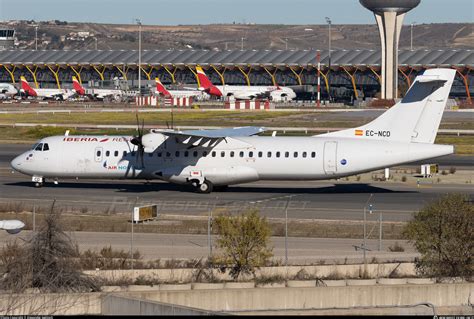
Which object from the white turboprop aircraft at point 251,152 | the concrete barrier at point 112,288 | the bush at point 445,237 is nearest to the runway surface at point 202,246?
Answer: the bush at point 445,237

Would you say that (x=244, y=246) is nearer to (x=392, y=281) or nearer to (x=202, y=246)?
(x=392, y=281)

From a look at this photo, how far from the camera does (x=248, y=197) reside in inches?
2218

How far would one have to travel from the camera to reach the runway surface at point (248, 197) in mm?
50688

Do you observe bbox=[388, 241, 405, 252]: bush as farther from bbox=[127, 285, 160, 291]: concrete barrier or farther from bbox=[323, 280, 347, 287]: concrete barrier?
bbox=[127, 285, 160, 291]: concrete barrier

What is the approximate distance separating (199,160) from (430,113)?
12.9 m

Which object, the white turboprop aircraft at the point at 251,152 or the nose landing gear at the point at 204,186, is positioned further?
the nose landing gear at the point at 204,186

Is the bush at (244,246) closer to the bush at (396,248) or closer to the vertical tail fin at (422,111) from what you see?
the bush at (396,248)

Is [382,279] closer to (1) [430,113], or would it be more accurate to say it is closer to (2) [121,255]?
(2) [121,255]

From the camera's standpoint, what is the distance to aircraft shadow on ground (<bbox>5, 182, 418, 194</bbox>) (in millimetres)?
58938

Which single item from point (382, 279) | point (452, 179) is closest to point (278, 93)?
point (452, 179)

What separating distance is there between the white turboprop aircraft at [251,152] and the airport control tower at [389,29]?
110m

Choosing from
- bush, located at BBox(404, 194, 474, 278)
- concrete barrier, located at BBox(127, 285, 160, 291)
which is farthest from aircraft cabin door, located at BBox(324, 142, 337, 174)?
concrete barrier, located at BBox(127, 285, 160, 291)

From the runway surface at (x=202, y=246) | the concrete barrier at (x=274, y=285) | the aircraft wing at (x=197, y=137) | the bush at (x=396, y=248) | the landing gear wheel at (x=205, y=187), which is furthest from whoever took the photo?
the landing gear wheel at (x=205, y=187)

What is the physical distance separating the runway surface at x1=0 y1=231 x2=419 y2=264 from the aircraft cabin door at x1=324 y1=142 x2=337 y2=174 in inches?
532
